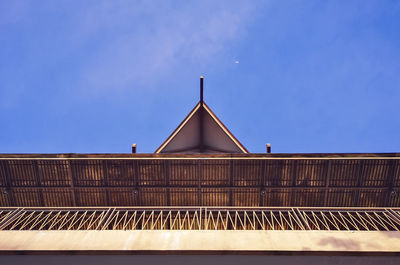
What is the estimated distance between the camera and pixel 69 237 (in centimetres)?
862

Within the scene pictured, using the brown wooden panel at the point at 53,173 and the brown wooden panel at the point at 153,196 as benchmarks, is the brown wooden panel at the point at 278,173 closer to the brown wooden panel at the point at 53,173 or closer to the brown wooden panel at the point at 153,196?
the brown wooden panel at the point at 153,196

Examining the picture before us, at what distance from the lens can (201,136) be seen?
2217cm

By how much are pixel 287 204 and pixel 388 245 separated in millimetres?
5901

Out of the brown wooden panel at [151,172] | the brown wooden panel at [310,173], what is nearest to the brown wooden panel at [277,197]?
the brown wooden panel at [310,173]

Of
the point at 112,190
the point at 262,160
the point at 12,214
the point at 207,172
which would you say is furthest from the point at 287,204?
the point at 12,214

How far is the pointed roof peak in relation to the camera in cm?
1930

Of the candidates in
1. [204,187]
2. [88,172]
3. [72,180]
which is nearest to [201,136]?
[204,187]

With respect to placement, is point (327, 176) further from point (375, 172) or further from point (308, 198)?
point (375, 172)

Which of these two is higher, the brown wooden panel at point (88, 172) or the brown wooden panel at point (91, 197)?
the brown wooden panel at point (88, 172)

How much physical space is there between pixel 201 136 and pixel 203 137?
19.1 inches

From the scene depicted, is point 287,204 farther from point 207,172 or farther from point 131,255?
point 131,255

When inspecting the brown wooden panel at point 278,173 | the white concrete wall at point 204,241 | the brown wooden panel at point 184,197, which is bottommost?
the brown wooden panel at point 184,197

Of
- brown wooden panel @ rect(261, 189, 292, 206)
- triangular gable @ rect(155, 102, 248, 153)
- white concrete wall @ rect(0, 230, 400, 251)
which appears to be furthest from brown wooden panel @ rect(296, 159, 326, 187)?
triangular gable @ rect(155, 102, 248, 153)

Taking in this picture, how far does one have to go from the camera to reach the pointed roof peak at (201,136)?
19.3 metres
